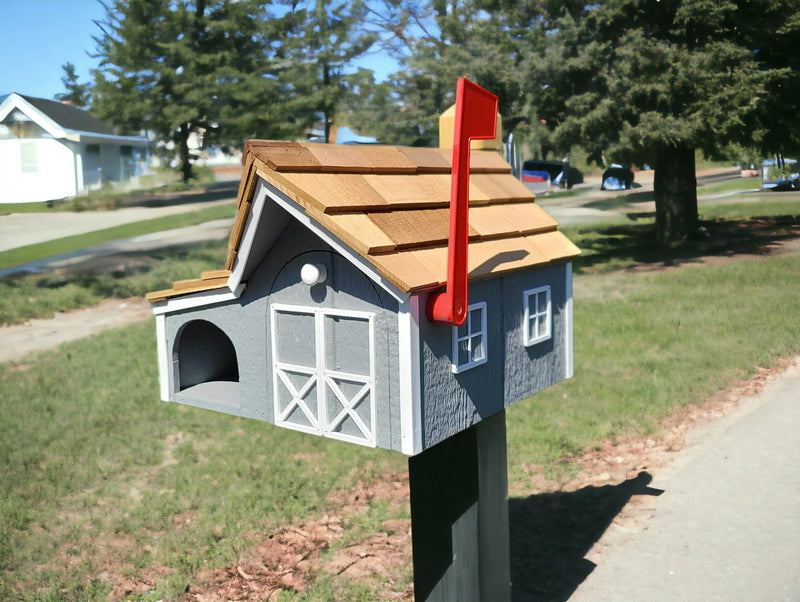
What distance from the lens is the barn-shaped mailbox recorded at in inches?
142

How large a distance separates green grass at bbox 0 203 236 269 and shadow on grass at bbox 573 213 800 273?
8.58 m

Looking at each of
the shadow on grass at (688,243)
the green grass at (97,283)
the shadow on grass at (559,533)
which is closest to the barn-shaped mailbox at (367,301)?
the shadow on grass at (559,533)

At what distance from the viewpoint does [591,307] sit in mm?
14094

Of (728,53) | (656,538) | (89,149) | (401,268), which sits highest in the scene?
(728,53)

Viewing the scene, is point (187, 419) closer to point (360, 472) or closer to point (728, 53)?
point (360, 472)

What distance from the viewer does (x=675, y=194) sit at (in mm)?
17500

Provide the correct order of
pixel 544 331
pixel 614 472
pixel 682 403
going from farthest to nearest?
pixel 682 403 < pixel 614 472 < pixel 544 331

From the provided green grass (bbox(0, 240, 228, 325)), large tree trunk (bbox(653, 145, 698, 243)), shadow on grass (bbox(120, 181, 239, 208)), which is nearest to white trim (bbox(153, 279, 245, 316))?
green grass (bbox(0, 240, 228, 325))

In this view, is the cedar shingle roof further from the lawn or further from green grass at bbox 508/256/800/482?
green grass at bbox 508/256/800/482

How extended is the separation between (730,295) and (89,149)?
12719 mm

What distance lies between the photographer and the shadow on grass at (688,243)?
16.8m

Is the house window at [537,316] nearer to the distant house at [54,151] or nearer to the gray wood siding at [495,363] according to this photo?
the gray wood siding at [495,363]

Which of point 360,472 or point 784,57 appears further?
point 784,57

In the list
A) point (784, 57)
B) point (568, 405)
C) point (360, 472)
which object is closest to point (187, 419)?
point (360, 472)
